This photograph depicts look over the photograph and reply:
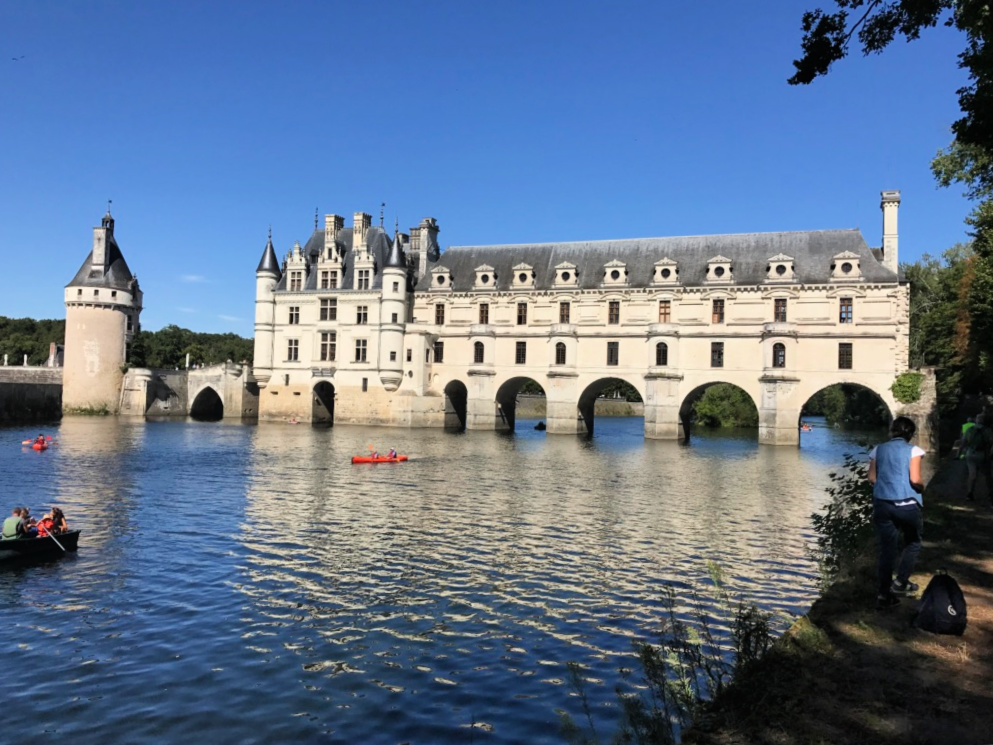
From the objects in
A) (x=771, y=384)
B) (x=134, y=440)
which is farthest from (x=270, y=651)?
(x=771, y=384)

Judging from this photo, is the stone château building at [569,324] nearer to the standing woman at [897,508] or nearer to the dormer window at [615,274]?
the dormer window at [615,274]

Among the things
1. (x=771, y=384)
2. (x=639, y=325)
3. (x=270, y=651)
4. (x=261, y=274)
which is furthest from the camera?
(x=261, y=274)

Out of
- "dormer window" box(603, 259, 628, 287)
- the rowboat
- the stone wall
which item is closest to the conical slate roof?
the stone wall

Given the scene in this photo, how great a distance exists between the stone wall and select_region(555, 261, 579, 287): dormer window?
1642 inches

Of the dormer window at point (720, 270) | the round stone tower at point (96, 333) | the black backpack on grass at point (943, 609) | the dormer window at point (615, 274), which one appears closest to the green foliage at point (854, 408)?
the dormer window at point (720, 270)

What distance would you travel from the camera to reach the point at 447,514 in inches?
813

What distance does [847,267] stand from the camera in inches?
1747

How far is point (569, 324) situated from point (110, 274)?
127 ft

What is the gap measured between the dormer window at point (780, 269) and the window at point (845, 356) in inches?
186

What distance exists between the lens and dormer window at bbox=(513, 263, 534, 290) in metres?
52.5

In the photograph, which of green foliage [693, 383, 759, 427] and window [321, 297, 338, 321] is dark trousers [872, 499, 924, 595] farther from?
green foliage [693, 383, 759, 427]

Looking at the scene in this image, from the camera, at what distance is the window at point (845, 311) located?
4425cm

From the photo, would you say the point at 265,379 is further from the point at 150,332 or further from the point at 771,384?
the point at 150,332

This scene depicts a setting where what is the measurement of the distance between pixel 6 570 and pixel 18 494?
30.3ft
